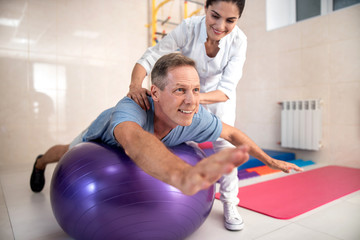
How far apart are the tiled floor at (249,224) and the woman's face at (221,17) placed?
3.65 feet

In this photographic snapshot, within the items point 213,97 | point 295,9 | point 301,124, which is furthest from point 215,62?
point 295,9

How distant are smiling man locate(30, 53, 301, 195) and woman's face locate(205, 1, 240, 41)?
0.37 meters

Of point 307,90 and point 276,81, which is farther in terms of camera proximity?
point 276,81

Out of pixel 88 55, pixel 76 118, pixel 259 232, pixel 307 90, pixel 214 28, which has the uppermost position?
pixel 88 55

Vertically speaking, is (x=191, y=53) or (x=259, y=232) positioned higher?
(x=191, y=53)

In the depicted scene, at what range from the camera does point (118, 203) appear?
3.41ft

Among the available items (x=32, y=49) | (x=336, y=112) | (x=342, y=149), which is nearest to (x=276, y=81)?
(x=336, y=112)

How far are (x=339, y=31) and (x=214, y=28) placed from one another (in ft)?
7.90

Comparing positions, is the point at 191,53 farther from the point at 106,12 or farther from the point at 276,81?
the point at 106,12

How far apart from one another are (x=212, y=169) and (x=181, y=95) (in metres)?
0.59

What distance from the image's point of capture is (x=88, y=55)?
3793mm

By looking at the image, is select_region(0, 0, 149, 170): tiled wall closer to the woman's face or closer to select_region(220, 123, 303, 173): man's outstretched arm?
the woman's face

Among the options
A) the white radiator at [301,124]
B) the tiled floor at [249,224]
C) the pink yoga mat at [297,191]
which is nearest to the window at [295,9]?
the white radiator at [301,124]

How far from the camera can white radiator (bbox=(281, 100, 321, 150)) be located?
10.7 feet
